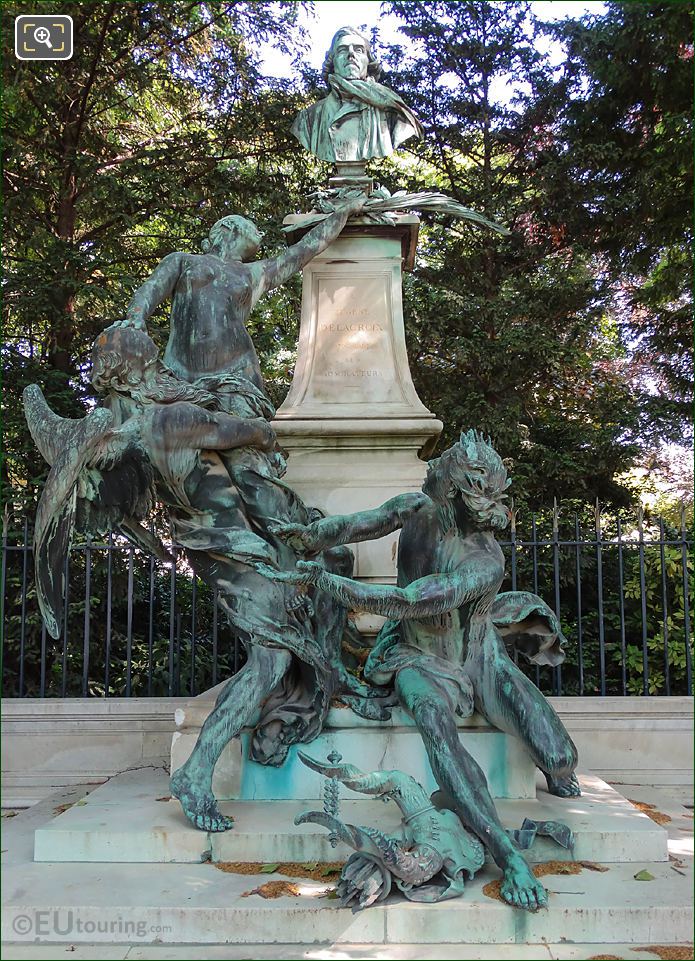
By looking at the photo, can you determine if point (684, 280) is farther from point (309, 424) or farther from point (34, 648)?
point (34, 648)

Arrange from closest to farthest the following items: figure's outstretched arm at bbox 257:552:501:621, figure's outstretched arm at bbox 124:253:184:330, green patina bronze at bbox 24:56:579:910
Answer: figure's outstretched arm at bbox 257:552:501:621 < green patina bronze at bbox 24:56:579:910 < figure's outstretched arm at bbox 124:253:184:330

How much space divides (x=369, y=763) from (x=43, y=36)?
845 cm

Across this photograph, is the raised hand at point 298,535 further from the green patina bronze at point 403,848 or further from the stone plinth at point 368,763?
the green patina bronze at point 403,848

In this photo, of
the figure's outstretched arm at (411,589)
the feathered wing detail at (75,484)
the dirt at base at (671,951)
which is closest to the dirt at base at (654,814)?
the dirt at base at (671,951)

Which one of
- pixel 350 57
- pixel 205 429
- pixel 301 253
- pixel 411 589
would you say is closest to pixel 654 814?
pixel 411 589

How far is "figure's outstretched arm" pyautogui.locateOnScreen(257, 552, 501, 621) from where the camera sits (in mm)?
3576

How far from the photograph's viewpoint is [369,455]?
5.34 metres

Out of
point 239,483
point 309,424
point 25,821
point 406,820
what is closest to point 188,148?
point 309,424

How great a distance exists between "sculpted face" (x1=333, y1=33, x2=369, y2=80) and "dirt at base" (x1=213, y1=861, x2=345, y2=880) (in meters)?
4.64

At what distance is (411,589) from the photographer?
3.71 metres

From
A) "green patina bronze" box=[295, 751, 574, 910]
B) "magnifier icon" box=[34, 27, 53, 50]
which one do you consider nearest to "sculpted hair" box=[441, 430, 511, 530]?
"green patina bronze" box=[295, 751, 574, 910]

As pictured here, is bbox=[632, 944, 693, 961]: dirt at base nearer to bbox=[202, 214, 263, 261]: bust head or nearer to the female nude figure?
the female nude figure

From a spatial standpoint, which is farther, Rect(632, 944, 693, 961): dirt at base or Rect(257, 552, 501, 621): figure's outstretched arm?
Rect(257, 552, 501, 621): figure's outstretched arm

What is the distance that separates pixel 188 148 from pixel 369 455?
6779 mm
